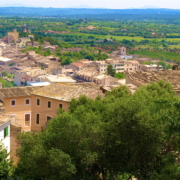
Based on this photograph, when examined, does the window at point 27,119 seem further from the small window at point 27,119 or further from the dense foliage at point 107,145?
the dense foliage at point 107,145

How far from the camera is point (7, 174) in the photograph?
12.1 meters

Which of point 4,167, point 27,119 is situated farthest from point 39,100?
point 4,167

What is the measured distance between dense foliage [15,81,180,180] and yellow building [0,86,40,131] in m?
8.08

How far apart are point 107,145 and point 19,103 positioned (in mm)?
9727

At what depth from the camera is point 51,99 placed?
18484 mm

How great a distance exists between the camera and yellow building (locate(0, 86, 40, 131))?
66.1ft

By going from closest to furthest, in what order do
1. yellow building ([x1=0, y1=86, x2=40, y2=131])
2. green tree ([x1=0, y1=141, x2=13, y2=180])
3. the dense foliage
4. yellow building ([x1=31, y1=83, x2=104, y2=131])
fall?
the dense foliage < green tree ([x1=0, y1=141, x2=13, y2=180]) < yellow building ([x1=31, y1=83, x2=104, y2=131]) < yellow building ([x1=0, y1=86, x2=40, y2=131])

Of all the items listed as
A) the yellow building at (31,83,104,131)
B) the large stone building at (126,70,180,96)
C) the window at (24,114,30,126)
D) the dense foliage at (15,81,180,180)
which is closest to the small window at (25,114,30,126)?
the window at (24,114,30,126)

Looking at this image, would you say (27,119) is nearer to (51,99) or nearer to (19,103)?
(19,103)

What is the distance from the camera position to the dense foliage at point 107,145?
1105 cm

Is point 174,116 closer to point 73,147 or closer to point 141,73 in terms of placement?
point 73,147

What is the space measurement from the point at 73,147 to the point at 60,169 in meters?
0.70

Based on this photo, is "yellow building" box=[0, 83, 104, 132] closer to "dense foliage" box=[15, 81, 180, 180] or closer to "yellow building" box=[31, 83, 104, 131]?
"yellow building" box=[31, 83, 104, 131]

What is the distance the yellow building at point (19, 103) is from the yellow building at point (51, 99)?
105 cm
